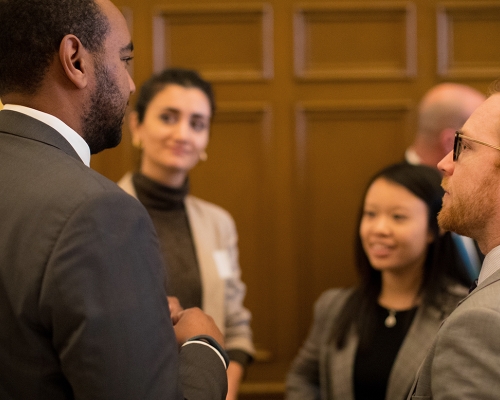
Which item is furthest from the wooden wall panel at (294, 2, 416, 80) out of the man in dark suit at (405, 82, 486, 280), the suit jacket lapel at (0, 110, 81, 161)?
the suit jacket lapel at (0, 110, 81, 161)

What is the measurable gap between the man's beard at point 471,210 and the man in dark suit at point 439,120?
4.83ft

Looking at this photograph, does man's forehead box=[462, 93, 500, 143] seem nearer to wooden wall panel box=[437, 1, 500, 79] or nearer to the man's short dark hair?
the man's short dark hair

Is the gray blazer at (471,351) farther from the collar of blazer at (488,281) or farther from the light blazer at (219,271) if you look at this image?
the light blazer at (219,271)

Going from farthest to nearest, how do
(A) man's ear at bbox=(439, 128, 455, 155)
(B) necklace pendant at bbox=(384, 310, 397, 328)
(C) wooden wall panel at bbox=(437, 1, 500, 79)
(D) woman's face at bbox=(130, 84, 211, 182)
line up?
(C) wooden wall panel at bbox=(437, 1, 500, 79), (A) man's ear at bbox=(439, 128, 455, 155), (D) woman's face at bbox=(130, 84, 211, 182), (B) necklace pendant at bbox=(384, 310, 397, 328)

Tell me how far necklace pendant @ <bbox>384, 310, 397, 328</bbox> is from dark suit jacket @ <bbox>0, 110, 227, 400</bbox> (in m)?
1.30

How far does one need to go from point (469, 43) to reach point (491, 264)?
2.17 m

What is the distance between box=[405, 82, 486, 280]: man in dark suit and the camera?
9.27ft

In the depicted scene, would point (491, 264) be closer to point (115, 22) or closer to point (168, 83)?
point (115, 22)

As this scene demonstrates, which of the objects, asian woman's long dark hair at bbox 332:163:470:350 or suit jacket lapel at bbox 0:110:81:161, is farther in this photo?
asian woman's long dark hair at bbox 332:163:470:350

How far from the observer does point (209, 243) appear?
2314 mm

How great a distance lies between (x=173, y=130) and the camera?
2.32 meters

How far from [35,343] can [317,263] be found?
2341 mm

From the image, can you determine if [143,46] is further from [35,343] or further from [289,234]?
[35,343]

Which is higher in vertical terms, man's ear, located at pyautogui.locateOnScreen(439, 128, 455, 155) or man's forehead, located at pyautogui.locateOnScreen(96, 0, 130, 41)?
man's forehead, located at pyautogui.locateOnScreen(96, 0, 130, 41)
